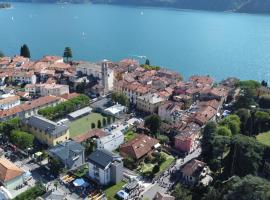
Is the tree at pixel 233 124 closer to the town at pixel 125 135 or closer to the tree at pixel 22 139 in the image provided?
the town at pixel 125 135

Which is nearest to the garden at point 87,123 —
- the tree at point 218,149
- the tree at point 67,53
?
the tree at point 218,149

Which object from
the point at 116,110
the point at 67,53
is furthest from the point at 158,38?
the point at 116,110

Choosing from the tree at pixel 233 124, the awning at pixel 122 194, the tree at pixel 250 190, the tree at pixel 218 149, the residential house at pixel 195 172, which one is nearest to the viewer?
the tree at pixel 250 190

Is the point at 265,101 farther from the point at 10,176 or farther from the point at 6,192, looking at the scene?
the point at 6,192

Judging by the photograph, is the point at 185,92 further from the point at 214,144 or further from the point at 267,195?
the point at 267,195

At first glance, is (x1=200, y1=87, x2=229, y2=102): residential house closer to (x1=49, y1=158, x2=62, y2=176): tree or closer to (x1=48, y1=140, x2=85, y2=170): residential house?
(x1=48, y1=140, x2=85, y2=170): residential house
